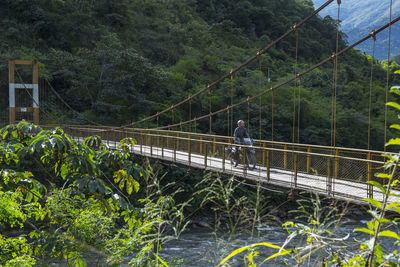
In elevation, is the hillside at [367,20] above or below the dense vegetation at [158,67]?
above

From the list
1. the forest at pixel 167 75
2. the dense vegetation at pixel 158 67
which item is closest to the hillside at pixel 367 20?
the forest at pixel 167 75

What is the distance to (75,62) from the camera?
22953mm

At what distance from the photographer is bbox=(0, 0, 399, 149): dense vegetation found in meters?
22.9

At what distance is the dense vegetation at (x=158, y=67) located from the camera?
75.2ft

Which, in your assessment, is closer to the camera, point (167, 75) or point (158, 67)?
point (158, 67)

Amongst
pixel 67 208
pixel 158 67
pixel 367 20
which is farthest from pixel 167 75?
pixel 367 20

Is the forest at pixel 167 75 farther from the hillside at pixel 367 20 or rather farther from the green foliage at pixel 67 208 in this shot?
the hillside at pixel 367 20

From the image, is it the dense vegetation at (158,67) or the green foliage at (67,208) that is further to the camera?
the dense vegetation at (158,67)

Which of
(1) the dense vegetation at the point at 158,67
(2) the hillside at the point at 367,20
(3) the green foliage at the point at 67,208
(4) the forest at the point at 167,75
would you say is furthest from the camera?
(2) the hillside at the point at 367,20

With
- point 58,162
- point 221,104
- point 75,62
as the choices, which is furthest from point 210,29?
point 58,162

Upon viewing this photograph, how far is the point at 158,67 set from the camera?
2495 cm

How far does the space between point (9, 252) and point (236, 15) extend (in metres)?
39.9

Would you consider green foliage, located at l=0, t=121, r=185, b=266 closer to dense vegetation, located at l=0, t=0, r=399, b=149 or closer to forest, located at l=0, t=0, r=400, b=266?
forest, located at l=0, t=0, r=400, b=266

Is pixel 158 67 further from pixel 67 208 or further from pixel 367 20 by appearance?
pixel 367 20
